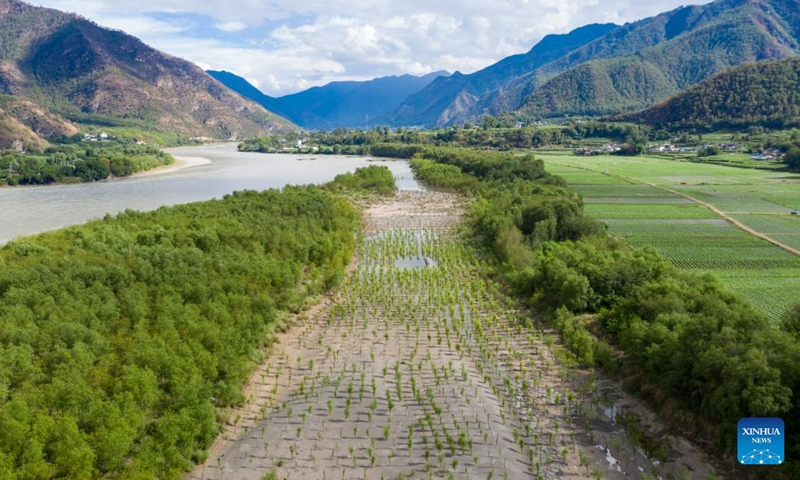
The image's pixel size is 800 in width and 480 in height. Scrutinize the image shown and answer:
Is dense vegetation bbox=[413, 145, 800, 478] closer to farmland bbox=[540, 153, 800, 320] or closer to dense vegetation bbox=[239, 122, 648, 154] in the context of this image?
farmland bbox=[540, 153, 800, 320]

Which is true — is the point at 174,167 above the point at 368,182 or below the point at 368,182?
above

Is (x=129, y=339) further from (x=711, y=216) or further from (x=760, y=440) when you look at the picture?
(x=711, y=216)

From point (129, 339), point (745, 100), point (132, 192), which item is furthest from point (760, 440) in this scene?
point (745, 100)

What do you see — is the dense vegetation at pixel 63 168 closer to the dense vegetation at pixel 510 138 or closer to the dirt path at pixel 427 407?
the dense vegetation at pixel 510 138

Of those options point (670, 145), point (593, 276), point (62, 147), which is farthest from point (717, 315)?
point (62, 147)

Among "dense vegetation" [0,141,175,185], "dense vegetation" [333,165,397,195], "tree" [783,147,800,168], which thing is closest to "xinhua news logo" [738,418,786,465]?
"dense vegetation" [333,165,397,195]

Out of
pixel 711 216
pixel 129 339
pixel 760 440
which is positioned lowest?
pixel 760 440

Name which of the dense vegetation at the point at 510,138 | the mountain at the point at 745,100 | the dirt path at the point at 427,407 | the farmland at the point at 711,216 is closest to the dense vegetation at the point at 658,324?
the dirt path at the point at 427,407

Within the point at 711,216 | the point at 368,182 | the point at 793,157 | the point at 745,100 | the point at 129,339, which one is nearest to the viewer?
the point at 129,339
